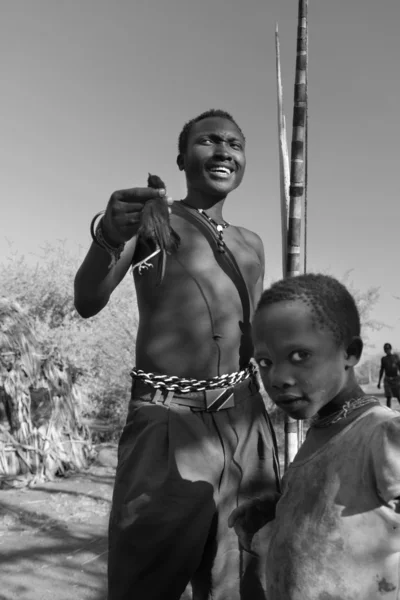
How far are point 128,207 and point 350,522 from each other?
2.89 feet

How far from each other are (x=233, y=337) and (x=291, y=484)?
0.67 metres

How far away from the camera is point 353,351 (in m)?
1.33

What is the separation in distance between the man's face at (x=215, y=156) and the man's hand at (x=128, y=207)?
56 centimetres

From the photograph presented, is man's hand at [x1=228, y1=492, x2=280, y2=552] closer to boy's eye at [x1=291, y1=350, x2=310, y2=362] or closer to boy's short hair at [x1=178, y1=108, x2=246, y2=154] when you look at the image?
boy's eye at [x1=291, y1=350, x2=310, y2=362]

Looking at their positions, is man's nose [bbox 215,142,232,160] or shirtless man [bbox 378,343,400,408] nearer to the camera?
man's nose [bbox 215,142,232,160]

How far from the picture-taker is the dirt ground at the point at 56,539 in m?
3.44

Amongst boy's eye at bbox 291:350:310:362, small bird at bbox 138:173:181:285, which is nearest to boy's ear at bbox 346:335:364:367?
boy's eye at bbox 291:350:310:362

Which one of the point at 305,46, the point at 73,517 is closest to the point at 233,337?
the point at 305,46

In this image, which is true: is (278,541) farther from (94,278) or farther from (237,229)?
(237,229)

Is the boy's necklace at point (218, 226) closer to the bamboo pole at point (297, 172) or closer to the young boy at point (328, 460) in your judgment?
the bamboo pole at point (297, 172)

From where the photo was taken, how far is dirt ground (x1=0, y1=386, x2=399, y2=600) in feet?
11.3

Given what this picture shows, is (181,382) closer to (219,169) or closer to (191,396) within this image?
(191,396)

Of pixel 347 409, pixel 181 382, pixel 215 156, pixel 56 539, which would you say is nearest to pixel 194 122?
pixel 215 156

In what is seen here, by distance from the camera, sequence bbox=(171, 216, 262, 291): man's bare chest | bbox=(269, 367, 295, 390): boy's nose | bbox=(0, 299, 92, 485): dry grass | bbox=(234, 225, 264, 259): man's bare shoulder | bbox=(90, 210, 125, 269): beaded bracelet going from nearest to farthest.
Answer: bbox=(269, 367, 295, 390): boy's nose → bbox=(90, 210, 125, 269): beaded bracelet → bbox=(171, 216, 262, 291): man's bare chest → bbox=(234, 225, 264, 259): man's bare shoulder → bbox=(0, 299, 92, 485): dry grass
